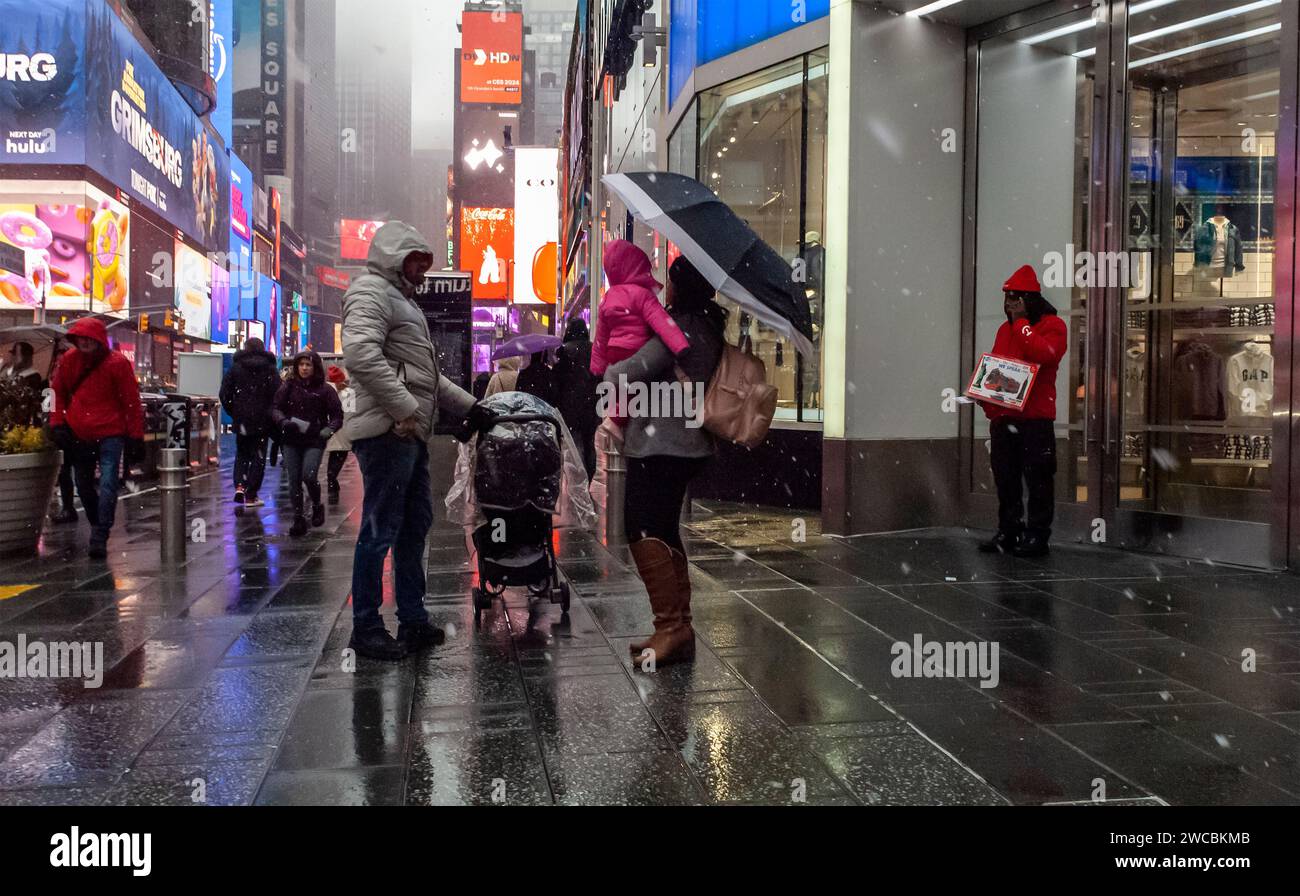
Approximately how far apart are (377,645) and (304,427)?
563cm

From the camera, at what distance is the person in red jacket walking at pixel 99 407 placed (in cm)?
899

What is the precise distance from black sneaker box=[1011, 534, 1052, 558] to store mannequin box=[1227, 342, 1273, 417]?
261cm

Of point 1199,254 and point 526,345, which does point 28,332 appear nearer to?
point 526,345

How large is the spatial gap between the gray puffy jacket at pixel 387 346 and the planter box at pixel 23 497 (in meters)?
4.74

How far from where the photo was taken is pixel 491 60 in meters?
110

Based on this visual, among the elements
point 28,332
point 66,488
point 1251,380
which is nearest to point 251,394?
point 66,488

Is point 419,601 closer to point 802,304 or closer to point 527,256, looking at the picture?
point 802,304

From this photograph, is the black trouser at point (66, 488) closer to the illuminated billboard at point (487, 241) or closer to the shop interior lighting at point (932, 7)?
the shop interior lighting at point (932, 7)

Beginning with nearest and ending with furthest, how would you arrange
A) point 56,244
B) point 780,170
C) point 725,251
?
point 725,251 → point 780,170 → point 56,244

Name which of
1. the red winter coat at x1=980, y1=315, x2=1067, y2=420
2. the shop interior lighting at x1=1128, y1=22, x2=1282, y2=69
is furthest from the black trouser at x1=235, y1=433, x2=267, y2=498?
the shop interior lighting at x1=1128, y1=22, x2=1282, y2=69

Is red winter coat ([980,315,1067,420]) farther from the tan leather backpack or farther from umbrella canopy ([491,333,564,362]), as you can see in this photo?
umbrella canopy ([491,333,564,362])

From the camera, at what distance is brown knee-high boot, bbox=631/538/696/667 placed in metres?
5.24

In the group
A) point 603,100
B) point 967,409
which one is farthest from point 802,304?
point 603,100

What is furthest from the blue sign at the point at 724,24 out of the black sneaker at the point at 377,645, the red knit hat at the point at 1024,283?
the black sneaker at the point at 377,645
